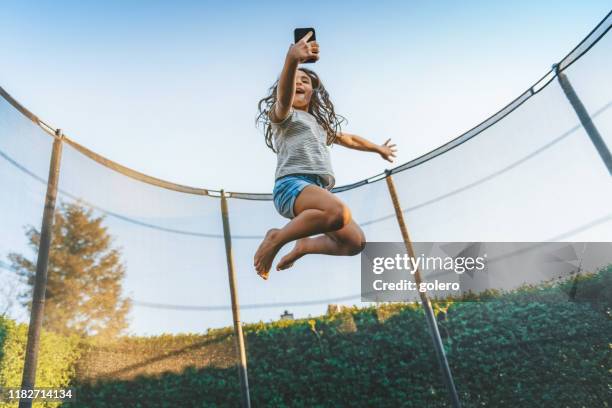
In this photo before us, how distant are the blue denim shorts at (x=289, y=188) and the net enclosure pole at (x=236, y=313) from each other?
1.72 metres

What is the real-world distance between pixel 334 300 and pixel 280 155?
1.95m

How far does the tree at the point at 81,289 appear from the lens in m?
2.27

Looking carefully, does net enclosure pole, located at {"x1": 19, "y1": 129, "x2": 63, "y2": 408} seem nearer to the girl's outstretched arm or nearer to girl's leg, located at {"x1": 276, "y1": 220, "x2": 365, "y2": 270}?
girl's leg, located at {"x1": 276, "y1": 220, "x2": 365, "y2": 270}

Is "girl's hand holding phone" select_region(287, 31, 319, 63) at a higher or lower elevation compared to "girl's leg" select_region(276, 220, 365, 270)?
higher

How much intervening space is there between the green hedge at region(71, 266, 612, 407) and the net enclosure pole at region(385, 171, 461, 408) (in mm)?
234

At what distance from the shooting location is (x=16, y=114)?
2.10m

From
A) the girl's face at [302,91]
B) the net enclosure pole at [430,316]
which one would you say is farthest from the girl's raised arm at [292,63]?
the net enclosure pole at [430,316]

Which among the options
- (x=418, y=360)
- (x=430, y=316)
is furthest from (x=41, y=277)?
(x=418, y=360)

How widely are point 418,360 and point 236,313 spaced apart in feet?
4.39

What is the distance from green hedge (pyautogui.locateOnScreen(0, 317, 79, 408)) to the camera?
217cm

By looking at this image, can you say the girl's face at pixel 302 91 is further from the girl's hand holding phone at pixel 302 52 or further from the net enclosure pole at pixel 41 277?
the net enclosure pole at pixel 41 277

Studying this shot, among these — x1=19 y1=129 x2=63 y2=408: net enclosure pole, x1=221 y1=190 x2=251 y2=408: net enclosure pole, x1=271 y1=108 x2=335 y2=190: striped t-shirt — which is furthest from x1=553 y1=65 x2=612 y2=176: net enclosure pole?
x1=19 y1=129 x2=63 y2=408: net enclosure pole

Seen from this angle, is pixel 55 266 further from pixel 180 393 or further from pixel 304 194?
pixel 304 194

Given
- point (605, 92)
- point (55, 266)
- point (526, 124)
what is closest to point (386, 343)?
point (526, 124)
